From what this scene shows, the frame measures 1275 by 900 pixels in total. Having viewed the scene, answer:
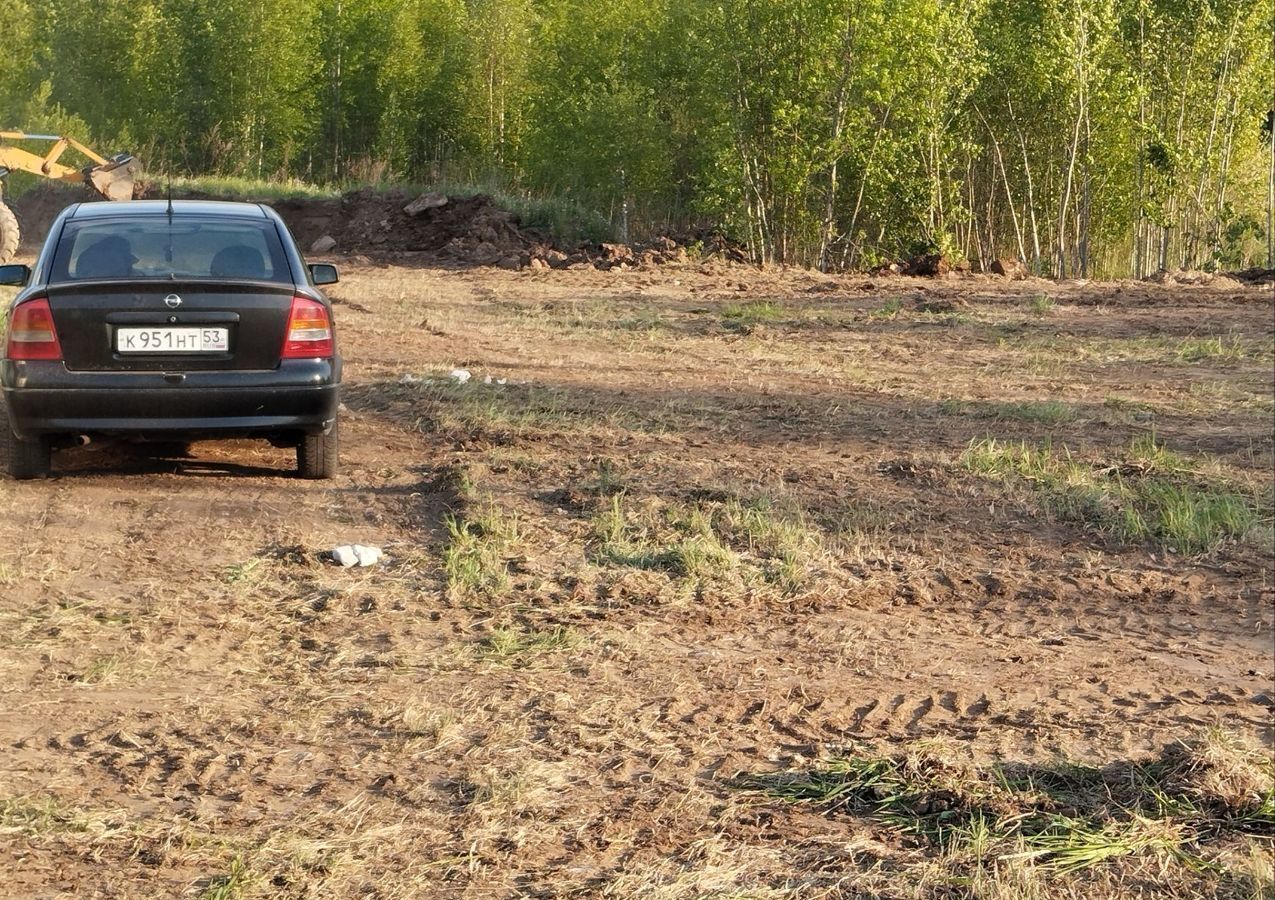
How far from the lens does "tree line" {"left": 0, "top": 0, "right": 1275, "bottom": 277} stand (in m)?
25.6

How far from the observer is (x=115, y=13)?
167ft

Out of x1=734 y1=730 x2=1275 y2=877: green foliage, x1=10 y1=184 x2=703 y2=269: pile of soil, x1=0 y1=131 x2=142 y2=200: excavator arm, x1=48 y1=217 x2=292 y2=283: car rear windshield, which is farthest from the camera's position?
x1=0 y1=131 x2=142 y2=200: excavator arm

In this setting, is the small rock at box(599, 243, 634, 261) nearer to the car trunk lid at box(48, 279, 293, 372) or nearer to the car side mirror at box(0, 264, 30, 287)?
the car side mirror at box(0, 264, 30, 287)

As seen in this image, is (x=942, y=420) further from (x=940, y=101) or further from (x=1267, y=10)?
(x=1267, y=10)

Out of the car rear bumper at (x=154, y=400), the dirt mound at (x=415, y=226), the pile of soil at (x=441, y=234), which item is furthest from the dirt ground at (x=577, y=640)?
the dirt mound at (x=415, y=226)

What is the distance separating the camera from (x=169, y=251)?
818cm

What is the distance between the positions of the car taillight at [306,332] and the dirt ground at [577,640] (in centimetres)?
77

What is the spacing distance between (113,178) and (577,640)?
25.6 metres

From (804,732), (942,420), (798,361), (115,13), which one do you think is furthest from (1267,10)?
(115,13)

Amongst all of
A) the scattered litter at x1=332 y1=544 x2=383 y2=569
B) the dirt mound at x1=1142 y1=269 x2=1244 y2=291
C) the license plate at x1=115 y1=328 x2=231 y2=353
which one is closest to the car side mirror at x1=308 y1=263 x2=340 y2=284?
the license plate at x1=115 y1=328 x2=231 y2=353

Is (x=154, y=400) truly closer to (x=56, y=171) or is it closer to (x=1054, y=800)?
(x=1054, y=800)

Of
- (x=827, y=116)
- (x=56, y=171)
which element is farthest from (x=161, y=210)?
(x=56, y=171)

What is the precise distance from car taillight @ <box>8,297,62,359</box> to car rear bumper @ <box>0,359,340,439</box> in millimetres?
51

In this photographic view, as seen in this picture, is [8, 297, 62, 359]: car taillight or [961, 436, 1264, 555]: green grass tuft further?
[8, 297, 62, 359]: car taillight
